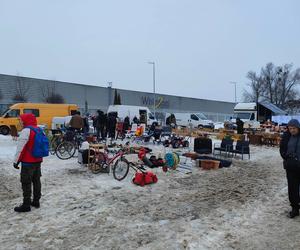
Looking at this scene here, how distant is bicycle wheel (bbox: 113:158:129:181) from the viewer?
976 centimetres

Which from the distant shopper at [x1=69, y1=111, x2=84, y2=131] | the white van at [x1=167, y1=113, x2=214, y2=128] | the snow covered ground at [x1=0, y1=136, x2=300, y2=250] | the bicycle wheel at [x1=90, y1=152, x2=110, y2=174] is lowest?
the snow covered ground at [x1=0, y1=136, x2=300, y2=250]

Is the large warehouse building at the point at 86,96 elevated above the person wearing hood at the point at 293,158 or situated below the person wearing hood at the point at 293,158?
above

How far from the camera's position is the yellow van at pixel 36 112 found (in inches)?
1010

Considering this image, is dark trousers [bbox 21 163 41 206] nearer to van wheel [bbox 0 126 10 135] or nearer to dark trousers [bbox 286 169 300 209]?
dark trousers [bbox 286 169 300 209]

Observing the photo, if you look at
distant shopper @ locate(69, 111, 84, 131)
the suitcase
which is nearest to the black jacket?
the suitcase

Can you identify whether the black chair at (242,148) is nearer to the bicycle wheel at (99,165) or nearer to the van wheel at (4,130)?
the bicycle wheel at (99,165)

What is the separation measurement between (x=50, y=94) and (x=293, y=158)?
159 ft

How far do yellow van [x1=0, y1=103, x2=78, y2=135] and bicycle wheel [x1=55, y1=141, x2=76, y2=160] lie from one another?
12534 millimetres

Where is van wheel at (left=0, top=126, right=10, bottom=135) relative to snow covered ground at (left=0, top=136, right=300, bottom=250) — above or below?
above

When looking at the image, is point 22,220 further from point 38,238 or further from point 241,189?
point 241,189

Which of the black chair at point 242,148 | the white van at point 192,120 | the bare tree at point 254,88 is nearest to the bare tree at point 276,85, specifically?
the bare tree at point 254,88

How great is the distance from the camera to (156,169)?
1138 centimetres

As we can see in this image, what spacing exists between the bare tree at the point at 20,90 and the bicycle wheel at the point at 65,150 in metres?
36.4

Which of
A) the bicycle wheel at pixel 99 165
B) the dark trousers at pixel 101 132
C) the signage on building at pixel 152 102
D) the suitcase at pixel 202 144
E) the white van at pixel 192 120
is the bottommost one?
the bicycle wheel at pixel 99 165
